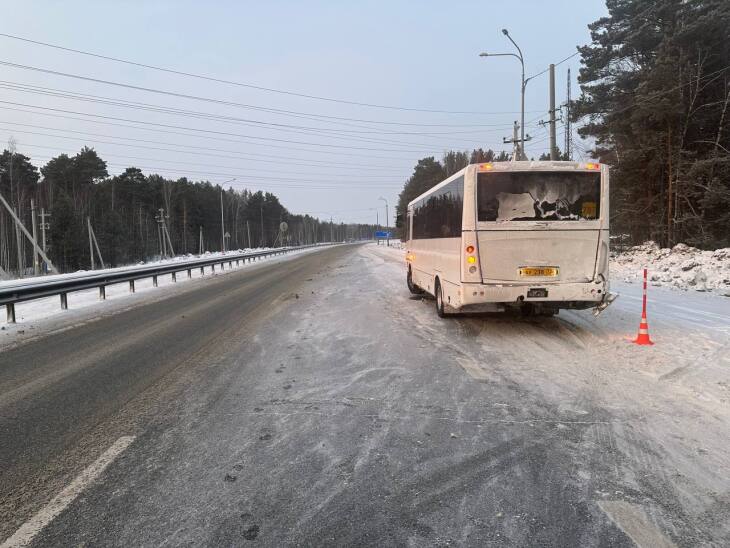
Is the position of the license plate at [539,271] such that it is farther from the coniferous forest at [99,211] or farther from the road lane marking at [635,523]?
the coniferous forest at [99,211]

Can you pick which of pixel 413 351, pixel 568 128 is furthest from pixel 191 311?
pixel 568 128

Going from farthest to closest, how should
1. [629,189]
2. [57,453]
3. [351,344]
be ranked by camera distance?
[629,189], [351,344], [57,453]

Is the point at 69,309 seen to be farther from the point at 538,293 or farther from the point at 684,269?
the point at 684,269

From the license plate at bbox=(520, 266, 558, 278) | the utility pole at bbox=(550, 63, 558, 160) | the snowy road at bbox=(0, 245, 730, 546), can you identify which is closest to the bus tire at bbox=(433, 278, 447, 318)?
the snowy road at bbox=(0, 245, 730, 546)

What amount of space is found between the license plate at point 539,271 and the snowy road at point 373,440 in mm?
1079

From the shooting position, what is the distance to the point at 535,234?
793 centimetres

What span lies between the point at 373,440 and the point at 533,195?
5.64m

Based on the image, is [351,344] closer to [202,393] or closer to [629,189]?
[202,393]

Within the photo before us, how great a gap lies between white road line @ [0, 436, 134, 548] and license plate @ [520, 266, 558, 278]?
6.31 metres

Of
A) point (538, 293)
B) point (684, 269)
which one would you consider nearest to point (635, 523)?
point (538, 293)

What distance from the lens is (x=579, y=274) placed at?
7.95m

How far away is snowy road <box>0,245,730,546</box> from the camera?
2.83 m

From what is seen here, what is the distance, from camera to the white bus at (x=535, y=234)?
793 cm

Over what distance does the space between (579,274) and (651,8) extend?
2363 cm
